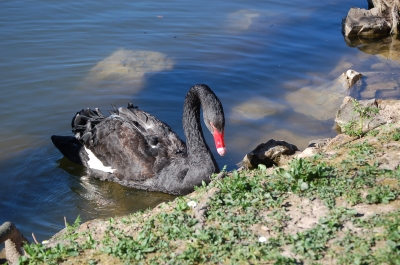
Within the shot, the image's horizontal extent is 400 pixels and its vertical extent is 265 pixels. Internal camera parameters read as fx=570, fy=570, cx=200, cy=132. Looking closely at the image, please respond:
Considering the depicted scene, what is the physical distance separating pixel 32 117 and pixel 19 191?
76.2 inches

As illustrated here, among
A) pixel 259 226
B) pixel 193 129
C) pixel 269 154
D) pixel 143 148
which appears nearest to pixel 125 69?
pixel 143 148

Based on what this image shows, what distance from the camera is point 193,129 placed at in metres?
7.21

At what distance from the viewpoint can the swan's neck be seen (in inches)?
276

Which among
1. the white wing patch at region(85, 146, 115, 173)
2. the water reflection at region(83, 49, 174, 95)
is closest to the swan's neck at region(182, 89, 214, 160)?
the white wing patch at region(85, 146, 115, 173)

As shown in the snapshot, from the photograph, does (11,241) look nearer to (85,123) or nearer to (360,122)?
(85,123)

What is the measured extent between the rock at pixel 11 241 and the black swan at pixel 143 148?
2.58 meters

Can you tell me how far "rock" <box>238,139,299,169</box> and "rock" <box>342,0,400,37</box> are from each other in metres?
5.24

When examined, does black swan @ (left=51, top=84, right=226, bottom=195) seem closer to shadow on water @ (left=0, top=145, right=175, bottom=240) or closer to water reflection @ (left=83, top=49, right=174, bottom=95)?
shadow on water @ (left=0, top=145, right=175, bottom=240)

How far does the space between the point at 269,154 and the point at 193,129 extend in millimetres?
1016

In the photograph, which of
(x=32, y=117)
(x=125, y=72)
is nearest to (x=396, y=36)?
(x=125, y=72)

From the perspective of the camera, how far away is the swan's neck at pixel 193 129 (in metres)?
7.01

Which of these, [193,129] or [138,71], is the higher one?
[138,71]

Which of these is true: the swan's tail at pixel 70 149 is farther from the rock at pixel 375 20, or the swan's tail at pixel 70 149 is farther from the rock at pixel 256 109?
the rock at pixel 375 20

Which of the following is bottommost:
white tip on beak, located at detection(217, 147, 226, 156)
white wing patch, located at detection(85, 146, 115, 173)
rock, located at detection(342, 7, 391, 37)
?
white wing patch, located at detection(85, 146, 115, 173)
